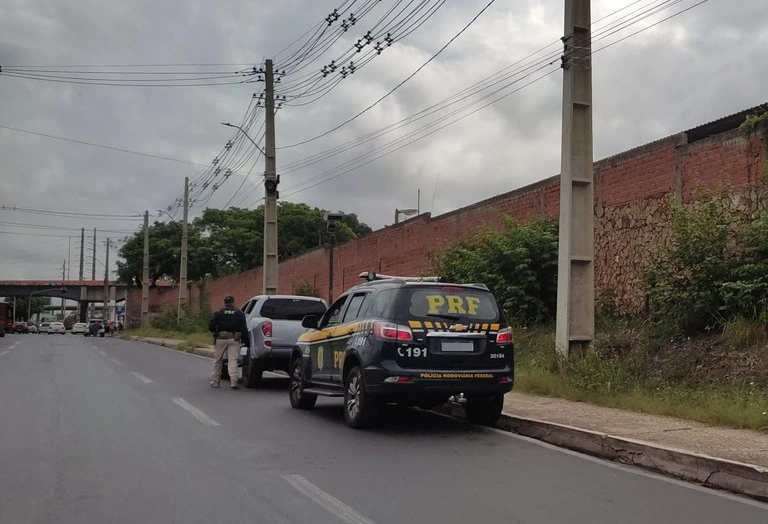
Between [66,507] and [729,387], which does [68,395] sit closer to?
[66,507]

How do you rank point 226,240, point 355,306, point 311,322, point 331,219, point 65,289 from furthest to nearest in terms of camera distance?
point 65,289
point 226,240
point 331,219
point 311,322
point 355,306

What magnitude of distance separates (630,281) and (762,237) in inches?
166

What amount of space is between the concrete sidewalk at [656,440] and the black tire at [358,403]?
5.94ft

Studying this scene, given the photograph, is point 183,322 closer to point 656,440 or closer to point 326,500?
point 656,440

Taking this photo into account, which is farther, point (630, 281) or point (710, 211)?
point (630, 281)

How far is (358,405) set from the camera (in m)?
9.55

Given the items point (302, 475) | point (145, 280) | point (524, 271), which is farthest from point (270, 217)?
point (145, 280)

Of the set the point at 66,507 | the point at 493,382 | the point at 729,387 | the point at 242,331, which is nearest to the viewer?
the point at 66,507

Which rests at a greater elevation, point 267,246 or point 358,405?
point 267,246

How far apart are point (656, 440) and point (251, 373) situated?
8940 mm

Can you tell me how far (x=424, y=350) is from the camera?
911 centimetres

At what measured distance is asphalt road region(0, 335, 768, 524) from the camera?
→ 5820 mm

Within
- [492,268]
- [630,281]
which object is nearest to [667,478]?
[630,281]

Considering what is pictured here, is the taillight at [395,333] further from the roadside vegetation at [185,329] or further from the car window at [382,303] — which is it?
the roadside vegetation at [185,329]
